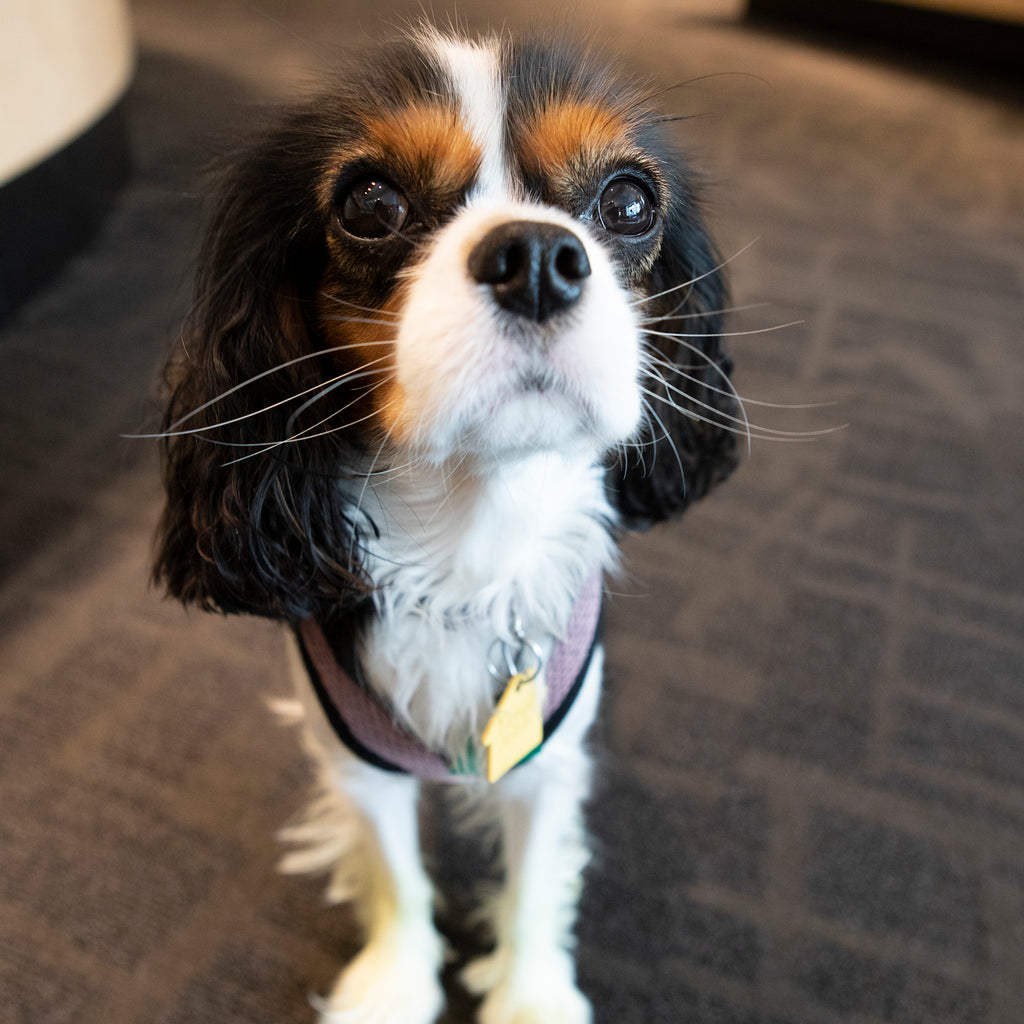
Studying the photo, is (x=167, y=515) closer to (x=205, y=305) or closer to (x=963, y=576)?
(x=205, y=305)

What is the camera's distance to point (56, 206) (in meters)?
2.20

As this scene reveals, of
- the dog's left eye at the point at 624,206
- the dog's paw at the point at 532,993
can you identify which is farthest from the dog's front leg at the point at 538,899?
the dog's left eye at the point at 624,206

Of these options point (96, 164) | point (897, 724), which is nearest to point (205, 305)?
point (897, 724)

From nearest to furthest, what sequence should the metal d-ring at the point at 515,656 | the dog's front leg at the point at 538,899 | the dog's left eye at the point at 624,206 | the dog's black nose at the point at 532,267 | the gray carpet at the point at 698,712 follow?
the dog's black nose at the point at 532,267, the dog's left eye at the point at 624,206, the metal d-ring at the point at 515,656, the dog's front leg at the point at 538,899, the gray carpet at the point at 698,712

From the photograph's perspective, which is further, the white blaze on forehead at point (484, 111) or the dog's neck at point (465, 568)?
the dog's neck at point (465, 568)

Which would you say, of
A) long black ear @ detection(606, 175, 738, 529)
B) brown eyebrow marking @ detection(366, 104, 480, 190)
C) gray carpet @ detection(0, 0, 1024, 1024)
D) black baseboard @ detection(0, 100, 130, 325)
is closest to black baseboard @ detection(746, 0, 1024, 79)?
gray carpet @ detection(0, 0, 1024, 1024)

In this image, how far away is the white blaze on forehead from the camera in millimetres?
678

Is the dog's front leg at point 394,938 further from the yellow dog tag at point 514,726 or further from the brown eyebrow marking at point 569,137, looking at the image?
the brown eyebrow marking at point 569,137

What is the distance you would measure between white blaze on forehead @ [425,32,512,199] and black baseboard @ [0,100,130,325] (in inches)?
66.5

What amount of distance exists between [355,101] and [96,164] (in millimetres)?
1995

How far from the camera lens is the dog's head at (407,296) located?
2.04ft

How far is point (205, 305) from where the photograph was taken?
78 cm

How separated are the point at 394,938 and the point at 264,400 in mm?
714

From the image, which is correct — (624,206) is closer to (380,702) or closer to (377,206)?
(377,206)
